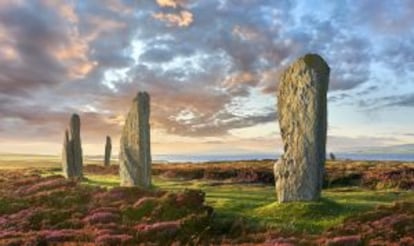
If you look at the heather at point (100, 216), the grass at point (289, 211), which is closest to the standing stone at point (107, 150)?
the heather at point (100, 216)

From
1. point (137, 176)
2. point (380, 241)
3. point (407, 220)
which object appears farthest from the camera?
point (137, 176)

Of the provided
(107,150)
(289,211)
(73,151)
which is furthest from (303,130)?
(107,150)

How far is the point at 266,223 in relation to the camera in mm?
27141

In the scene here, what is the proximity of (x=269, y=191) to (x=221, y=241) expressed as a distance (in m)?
18.5

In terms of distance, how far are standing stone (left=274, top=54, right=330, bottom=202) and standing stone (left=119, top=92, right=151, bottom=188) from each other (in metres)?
11.5

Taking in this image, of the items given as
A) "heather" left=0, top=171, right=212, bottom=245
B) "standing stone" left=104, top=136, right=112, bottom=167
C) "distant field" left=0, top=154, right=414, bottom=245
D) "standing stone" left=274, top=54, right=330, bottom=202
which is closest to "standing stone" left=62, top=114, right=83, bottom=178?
"distant field" left=0, top=154, right=414, bottom=245

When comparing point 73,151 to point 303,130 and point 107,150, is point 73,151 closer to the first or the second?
point 107,150

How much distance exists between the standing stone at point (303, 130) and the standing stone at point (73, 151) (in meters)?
26.0

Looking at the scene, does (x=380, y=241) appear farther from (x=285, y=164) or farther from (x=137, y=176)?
(x=137, y=176)

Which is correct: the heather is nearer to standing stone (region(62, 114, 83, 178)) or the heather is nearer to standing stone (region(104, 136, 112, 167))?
standing stone (region(62, 114, 83, 178))

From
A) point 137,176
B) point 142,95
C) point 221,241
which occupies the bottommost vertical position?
point 221,241

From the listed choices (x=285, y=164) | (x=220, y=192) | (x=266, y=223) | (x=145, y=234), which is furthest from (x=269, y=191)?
(x=145, y=234)

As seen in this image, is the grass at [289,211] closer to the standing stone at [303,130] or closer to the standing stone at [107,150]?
the standing stone at [303,130]

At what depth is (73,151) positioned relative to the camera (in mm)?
53062
